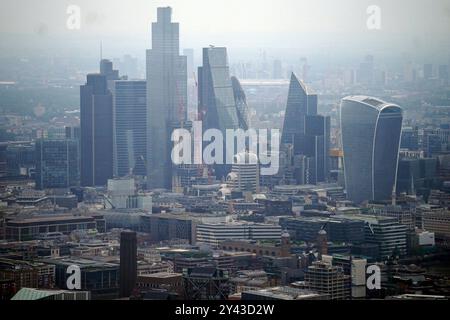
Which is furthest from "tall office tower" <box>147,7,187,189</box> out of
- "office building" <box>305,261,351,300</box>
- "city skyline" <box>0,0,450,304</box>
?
"office building" <box>305,261,351,300</box>

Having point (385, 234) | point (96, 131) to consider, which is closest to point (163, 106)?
point (96, 131)

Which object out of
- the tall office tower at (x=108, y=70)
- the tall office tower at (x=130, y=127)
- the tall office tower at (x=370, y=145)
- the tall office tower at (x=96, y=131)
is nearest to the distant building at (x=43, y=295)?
the tall office tower at (x=108, y=70)

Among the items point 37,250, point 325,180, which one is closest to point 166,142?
point 325,180

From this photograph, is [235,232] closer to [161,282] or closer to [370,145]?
[370,145]

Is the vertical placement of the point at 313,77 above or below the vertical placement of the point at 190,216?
above
